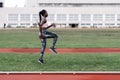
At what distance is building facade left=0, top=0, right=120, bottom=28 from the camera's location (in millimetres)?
117625

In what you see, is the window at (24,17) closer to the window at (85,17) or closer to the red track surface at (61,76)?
the window at (85,17)

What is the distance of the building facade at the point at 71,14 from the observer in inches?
4631

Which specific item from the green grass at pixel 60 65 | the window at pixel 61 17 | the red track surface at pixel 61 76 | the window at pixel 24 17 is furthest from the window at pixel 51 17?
the red track surface at pixel 61 76

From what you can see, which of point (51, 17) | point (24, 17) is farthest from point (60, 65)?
point (24, 17)

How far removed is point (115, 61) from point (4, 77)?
5719 millimetres

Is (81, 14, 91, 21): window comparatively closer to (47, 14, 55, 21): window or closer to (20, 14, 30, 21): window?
(47, 14, 55, 21): window

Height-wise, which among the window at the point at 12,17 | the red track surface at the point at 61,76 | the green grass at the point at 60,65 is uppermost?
the red track surface at the point at 61,76

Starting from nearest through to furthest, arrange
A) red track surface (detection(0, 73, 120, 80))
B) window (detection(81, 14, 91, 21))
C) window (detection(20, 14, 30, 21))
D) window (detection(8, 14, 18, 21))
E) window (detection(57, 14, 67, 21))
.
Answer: red track surface (detection(0, 73, 120, 80))
window (detection(81, 14, 91, 21))
window (detection(57, 14, 67, 21))
window (detection(20, 14, 30, 21))
window (detection(8, 14, 18, 21))

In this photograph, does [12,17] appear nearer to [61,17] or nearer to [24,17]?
[24,17]

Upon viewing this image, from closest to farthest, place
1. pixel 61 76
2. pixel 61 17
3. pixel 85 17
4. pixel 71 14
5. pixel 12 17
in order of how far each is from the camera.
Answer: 1. pixel 61 76
2. pixel 85 17
3. pixel 61 17
4. pixel 71 14
5. pixel 12 17

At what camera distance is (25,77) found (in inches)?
409

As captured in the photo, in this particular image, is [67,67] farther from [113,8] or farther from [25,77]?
[113,8]

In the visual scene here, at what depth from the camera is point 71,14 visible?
11938 centimetres

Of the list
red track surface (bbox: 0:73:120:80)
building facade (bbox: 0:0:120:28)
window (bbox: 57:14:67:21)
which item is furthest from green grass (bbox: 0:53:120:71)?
window (bbox: 57:14:67:21)
